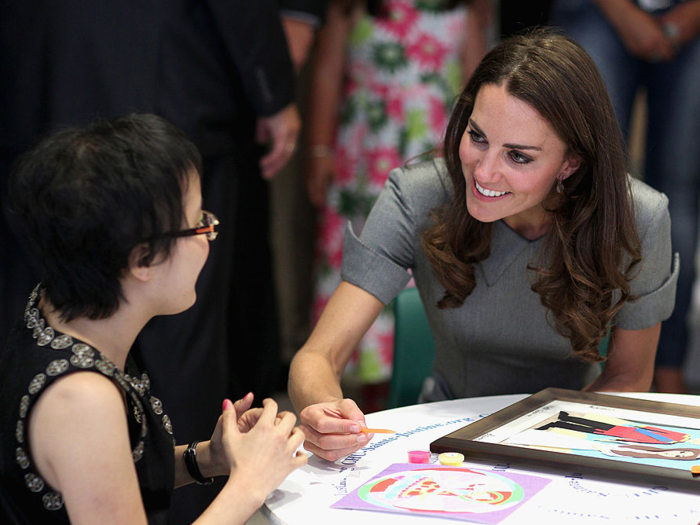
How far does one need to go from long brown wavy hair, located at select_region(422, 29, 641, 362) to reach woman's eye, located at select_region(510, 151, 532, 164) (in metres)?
0.07

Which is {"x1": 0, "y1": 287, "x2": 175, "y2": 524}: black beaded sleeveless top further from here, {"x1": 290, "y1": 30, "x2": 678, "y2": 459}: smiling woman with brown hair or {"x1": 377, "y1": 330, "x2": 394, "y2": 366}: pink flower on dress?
{"x1": 377, "y1": 330, "x2": 394, "y2": 366}: pink flower on dress

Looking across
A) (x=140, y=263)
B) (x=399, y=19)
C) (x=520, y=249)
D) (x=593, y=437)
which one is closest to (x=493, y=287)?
(x=520, y=249)

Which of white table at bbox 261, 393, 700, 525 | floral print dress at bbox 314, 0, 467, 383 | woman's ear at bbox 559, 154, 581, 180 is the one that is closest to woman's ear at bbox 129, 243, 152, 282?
white table at bbox 261, 393, 700, 525

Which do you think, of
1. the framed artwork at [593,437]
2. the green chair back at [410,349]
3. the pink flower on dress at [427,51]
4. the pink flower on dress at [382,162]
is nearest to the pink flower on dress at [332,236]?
the pink flower on dress at [382,162]

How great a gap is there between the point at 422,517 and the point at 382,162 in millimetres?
2039

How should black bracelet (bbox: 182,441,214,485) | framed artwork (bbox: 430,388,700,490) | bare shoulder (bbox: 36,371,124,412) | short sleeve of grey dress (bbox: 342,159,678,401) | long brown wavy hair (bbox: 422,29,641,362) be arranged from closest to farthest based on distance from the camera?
bare shoulder (bbox: 36,371,124,412), framed artwork (bbox: 430,388,700,490), black bracelet (bbox: 182,441,214,485), long brown wavy hair (bbox: 422,29,641,362), short sleeve of grey dress (bbox: 342,159,678,401)

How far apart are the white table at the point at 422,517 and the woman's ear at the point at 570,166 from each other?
0.55 metres

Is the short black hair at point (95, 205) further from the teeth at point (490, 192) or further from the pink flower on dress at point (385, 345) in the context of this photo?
the pink flower on dress at point (385, 345)

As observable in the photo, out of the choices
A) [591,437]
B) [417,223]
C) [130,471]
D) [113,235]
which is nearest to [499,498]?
[591,437]

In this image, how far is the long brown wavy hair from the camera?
1438 millimetres

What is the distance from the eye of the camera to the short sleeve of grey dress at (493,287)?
5.29ft

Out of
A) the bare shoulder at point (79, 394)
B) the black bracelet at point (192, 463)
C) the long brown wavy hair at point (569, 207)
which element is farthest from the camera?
the long brown wavy hair at point (569, 207)

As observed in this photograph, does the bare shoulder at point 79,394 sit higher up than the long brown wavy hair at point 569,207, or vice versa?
the long brown wavy hair at point 569,207

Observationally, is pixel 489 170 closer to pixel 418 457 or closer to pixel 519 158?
pixel 519 158
